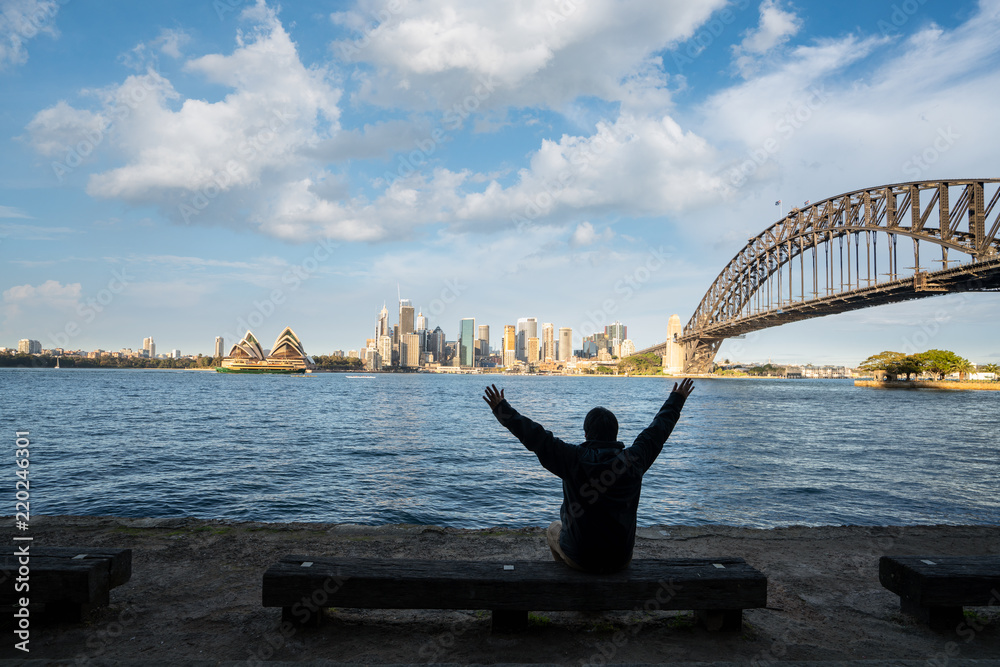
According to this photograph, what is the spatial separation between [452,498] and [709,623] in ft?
29.5

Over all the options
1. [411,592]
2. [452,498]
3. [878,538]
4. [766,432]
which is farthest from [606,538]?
[766,432]

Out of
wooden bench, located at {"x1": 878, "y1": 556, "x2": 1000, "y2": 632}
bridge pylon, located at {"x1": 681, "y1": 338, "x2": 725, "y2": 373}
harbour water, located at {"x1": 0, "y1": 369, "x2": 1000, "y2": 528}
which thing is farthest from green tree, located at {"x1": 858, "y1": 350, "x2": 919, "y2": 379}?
wooden bench, located at {"x1": 878, "y1": 556, "x2": 1000, "y2": 632}

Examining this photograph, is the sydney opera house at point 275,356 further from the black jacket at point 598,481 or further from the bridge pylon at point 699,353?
the black jacket at point 598,481

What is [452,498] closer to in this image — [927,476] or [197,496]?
[197,496]

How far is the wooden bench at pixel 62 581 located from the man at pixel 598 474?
2.72 metres

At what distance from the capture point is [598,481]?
10.6 feet

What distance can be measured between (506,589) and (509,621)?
1.22ft

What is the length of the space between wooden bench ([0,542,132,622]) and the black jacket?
2745mm

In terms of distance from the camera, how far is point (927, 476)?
48.7 feet

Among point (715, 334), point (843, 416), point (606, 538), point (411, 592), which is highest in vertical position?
point (715, 334)

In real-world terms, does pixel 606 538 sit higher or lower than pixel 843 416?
higher

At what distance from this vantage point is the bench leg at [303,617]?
3.50 metres

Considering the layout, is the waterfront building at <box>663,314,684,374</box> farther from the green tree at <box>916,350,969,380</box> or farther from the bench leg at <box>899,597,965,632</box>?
the bench leg at <box>899,597,965,632</box>

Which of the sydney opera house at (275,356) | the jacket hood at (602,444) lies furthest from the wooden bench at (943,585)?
the sydney opera house at (275,356)
